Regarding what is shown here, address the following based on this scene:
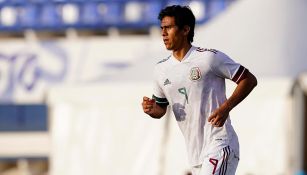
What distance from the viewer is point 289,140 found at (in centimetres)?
1148

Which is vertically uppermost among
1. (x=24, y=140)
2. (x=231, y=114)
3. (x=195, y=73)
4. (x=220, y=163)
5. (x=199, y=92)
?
(x=195, y=73)

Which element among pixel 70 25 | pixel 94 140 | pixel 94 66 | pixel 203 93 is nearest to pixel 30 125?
pixel 70 25

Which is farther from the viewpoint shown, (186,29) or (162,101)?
(162,101)

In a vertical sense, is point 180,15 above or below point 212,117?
above

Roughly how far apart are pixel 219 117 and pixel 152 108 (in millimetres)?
431

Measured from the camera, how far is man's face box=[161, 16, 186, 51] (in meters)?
4.06

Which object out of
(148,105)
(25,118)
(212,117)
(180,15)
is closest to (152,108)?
(148,105)

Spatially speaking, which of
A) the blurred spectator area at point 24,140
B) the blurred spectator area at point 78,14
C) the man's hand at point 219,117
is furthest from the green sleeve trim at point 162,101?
the blurred spectator area at point 24,140

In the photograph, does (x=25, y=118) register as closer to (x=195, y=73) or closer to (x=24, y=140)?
(x=24, y=140)

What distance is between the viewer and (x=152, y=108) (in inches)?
167

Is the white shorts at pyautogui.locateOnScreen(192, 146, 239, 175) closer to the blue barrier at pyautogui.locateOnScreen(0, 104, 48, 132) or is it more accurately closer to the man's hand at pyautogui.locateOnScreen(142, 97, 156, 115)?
the man's hand at pyautogui.locateOnScreen(142, 97, 156, 115)

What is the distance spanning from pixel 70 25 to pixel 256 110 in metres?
11.0

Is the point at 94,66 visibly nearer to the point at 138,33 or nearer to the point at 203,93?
the point at 138,33

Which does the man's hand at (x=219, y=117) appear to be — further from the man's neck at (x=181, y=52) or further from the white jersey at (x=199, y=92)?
the man's neck at (x=181, y=52)
